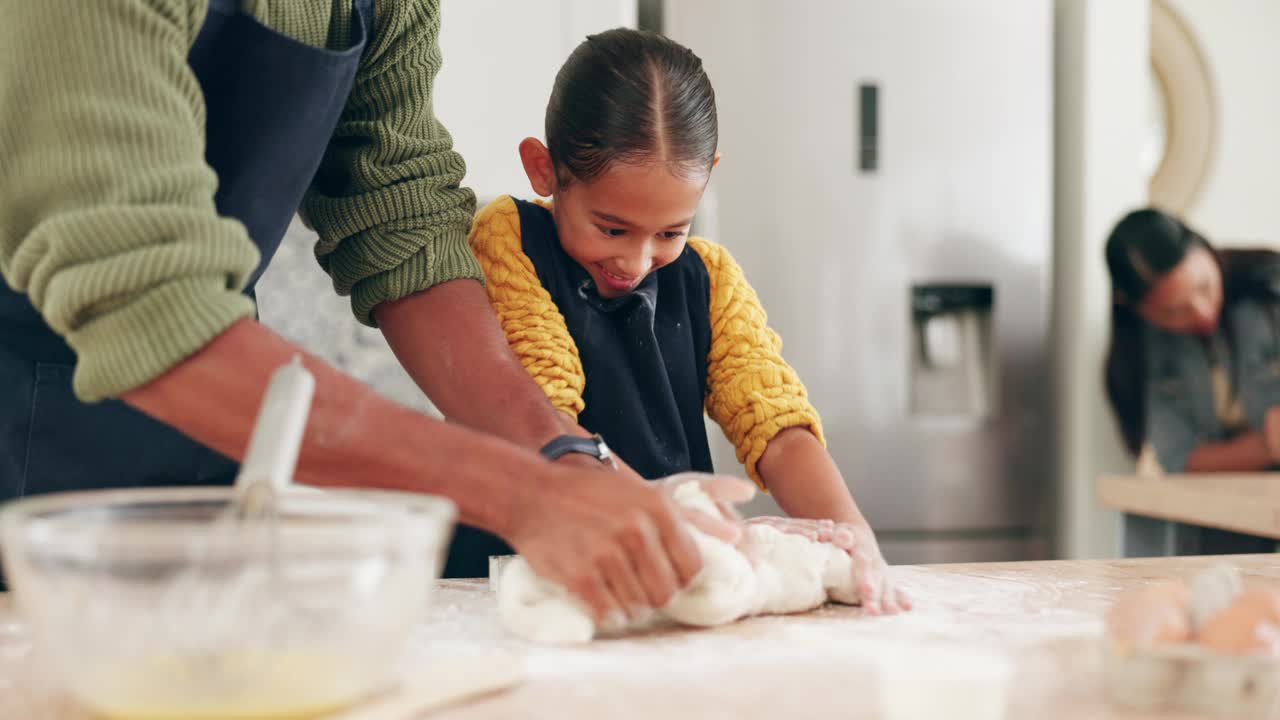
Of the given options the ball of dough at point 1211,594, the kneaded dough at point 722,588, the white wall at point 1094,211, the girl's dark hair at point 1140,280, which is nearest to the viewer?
the ball of dough at point 1211,594

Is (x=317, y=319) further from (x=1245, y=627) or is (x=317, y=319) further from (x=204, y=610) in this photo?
(x=1245, y=627)

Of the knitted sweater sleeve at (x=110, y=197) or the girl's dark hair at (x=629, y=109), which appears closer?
the knitted sweater sleeve at (x=110, y=197)

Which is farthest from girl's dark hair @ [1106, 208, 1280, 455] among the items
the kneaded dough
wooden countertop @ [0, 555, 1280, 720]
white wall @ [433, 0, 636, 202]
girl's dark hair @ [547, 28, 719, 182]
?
the kneaded dough

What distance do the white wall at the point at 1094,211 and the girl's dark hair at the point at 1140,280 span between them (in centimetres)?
5

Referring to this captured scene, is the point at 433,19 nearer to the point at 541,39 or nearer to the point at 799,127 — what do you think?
the point at 541,39

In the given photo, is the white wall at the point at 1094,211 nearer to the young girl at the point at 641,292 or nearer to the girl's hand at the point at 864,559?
the young girl at the point at 641,292

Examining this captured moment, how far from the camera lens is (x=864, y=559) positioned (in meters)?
0.87

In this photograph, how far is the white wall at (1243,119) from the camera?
3.14m

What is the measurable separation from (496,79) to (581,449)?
1365 mm

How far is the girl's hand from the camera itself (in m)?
0.83

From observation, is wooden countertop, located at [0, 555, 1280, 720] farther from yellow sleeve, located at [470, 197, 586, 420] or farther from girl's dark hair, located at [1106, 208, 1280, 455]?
girl's dark hair, located at [1106, 208, 1280, 455]

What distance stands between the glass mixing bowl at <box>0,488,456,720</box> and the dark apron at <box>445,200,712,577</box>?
2.45 ft

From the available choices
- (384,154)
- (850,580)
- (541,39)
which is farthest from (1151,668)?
(541,39)

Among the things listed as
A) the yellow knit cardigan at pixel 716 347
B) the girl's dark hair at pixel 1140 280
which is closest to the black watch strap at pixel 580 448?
the yellow knit cardigan at pixel 716 347
